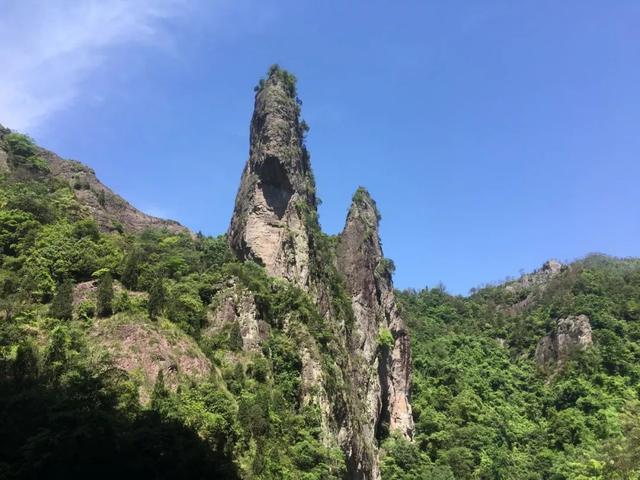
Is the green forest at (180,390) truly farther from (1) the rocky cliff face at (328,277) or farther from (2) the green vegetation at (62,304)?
(1) the rocky cliff face at (328,277)

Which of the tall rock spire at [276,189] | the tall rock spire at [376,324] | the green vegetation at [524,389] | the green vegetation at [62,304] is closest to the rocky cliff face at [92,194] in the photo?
the tall rock spire at [276,189]

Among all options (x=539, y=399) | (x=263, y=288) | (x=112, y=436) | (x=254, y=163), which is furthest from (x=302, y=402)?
(x=539, y=399)

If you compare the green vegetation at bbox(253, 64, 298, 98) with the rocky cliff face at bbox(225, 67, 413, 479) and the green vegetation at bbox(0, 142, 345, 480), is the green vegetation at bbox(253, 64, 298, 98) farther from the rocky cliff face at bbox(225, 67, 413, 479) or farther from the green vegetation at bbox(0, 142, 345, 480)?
the green vegetation at bbox(0, 142, 345, 480)

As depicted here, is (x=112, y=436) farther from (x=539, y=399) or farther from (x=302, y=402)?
(x=539, y=399)

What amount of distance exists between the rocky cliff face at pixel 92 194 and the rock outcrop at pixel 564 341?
47140 millimetres

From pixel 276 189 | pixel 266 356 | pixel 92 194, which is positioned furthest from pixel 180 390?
pixel 92 194

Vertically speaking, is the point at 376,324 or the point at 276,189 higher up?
the point at 276,189

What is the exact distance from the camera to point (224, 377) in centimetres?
2908

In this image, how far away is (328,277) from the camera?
162 feet

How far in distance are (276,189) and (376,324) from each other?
16058mm

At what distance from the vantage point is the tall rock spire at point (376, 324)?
165 ft

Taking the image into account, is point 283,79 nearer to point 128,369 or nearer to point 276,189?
point 276,189

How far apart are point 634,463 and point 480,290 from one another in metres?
84.0

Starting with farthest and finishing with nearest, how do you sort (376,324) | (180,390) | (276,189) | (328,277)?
(376,324)
(328,277)
(276,189)
(180,390)
